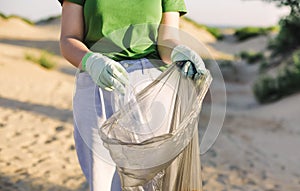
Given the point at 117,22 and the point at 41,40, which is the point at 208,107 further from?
the point at 41,40

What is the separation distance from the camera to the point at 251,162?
6441mm

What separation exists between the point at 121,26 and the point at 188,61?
299mm

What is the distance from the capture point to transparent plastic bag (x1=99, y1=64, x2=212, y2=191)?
81.0 inches

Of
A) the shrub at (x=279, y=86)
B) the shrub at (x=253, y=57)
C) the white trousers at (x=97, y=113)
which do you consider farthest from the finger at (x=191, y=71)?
the shrub at (x=253, y=57)

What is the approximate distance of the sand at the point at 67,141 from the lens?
5.38 metres

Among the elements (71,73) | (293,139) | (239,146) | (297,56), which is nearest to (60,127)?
(239,146)

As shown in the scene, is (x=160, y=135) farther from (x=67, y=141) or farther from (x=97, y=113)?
(x=67, y=141)

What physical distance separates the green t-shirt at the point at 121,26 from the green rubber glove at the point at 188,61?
12 cm

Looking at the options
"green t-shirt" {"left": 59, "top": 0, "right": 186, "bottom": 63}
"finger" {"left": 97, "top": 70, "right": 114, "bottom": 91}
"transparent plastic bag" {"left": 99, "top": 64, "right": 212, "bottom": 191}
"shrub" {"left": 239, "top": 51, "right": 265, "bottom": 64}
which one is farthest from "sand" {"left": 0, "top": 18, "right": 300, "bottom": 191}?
"shrub" {"left": 239, "top": 51, "right": 265, "bottom": 64}

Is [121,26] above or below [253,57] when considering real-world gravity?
above

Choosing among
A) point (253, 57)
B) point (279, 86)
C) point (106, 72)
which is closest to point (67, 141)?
point (106, 72)

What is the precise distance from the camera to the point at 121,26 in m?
2.21

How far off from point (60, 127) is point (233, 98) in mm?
6863

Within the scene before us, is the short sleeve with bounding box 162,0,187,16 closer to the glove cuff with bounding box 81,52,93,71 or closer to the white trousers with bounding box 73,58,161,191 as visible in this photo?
the white trousers with bounding box 73,58,161,191
